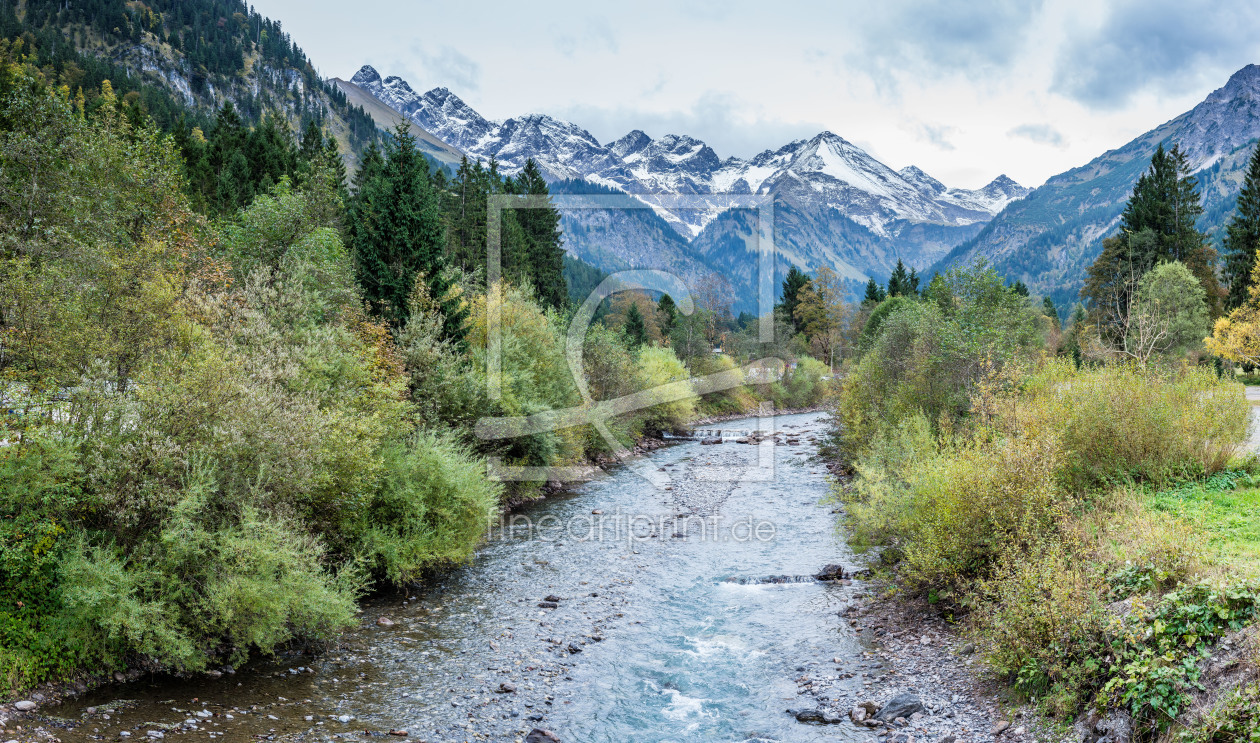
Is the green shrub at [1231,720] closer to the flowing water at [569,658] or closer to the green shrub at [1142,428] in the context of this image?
the flowing water at [569,658]

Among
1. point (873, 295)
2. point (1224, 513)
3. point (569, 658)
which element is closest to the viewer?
point (1224, 513)

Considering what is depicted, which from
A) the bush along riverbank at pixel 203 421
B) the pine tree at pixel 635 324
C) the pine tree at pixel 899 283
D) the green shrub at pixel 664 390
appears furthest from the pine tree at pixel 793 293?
the bush along riverbank at pixel 203 421

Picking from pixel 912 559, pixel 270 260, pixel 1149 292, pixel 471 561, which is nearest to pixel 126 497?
pixel 471 561

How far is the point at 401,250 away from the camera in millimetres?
36250

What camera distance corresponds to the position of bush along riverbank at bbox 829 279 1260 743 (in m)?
10.5

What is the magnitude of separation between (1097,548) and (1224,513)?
361 centimetres

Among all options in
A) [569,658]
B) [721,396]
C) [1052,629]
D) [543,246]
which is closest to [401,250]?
[569,658]

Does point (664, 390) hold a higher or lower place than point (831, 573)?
higher

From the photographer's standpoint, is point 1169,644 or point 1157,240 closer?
point 1169,644

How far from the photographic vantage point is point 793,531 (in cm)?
3016

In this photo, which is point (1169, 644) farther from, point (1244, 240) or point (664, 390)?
point (1244, 240)

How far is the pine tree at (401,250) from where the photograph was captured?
116ft

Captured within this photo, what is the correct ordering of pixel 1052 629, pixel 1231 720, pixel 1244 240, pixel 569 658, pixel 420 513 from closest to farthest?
pixel 1231 720, pixel 1052 629, pixel 569 658, pixel 420 513, pixel 1244 240

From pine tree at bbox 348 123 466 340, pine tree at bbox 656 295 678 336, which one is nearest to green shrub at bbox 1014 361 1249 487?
pine tree at bbox 348 123 466 340
